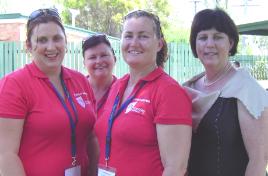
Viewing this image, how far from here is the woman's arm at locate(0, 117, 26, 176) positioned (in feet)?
8.95

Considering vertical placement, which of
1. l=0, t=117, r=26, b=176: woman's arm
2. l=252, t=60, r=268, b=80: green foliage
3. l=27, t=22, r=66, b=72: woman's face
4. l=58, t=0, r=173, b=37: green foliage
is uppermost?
l=58, t=0, r=173, b=37: green foliage

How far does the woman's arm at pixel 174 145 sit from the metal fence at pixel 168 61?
323 inches

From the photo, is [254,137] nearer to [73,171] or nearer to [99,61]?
[73,171]

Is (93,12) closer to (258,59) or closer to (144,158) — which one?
(258,59)

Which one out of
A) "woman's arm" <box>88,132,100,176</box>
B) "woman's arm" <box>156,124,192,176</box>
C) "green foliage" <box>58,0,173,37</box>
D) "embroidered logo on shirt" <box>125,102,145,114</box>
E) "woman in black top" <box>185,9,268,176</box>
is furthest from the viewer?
"green foliage" <box>58,0,173,37</box>

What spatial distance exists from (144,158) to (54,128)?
0.62 m

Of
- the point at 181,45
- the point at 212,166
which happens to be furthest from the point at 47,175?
the point at 181,45

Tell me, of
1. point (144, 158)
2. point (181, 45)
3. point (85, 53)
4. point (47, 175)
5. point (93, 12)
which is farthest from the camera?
point (93, 12)

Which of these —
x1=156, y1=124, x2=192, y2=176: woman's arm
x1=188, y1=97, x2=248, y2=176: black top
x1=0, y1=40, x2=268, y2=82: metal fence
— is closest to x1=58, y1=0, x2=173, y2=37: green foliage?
x1=0, y1=40, x2=268, y2=82: metal fence

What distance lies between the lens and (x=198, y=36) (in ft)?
10.6

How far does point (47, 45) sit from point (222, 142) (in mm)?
1318

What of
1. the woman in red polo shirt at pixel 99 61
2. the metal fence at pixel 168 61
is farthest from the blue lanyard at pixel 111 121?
the metal fence at pixel 168 61

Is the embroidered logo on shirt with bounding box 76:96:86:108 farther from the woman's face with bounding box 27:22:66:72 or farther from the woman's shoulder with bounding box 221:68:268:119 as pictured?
the woman's shoulder with bounding box 221:68:268:119

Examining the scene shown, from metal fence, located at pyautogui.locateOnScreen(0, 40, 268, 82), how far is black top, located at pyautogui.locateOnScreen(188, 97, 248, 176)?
26.3ft
